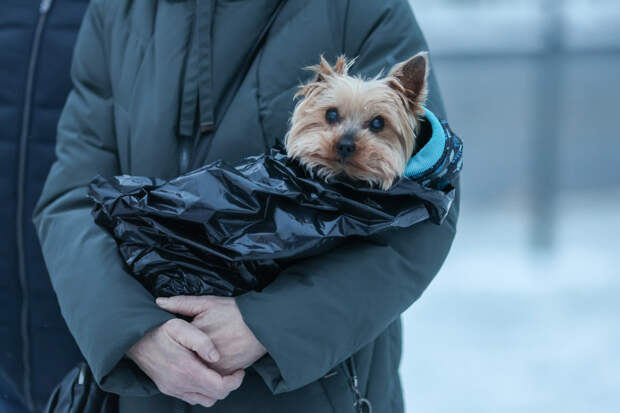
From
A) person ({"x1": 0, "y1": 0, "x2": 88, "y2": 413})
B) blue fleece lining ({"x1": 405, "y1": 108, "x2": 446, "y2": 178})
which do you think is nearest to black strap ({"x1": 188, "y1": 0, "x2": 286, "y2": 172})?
blue fleece lining ({"x1": 405, "y1": 108, "x2": 446, "y2": 178})

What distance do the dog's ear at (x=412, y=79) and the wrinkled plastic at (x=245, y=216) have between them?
160 millimetres

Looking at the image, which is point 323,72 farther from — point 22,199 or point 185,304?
point 22,199

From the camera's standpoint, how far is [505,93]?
4.19 meters

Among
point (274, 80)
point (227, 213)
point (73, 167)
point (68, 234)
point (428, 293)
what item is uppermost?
point (274, 80)

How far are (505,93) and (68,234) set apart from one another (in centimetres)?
347

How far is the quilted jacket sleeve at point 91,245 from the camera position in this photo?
113cm

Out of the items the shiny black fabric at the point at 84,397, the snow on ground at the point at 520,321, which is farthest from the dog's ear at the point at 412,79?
the snow on ground at the point at 520,321

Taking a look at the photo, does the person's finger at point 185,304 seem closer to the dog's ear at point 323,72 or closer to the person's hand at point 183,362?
the person's hand at point 183,362

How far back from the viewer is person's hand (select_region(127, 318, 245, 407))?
1.10 metres

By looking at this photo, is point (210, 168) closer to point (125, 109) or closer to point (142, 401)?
point (125, 109)

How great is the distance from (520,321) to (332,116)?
267 centimetres

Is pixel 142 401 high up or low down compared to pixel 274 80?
down

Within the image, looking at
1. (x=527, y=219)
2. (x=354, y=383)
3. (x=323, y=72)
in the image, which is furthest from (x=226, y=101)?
(x=527, y=219)

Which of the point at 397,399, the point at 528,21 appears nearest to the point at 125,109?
the point at 397,399
